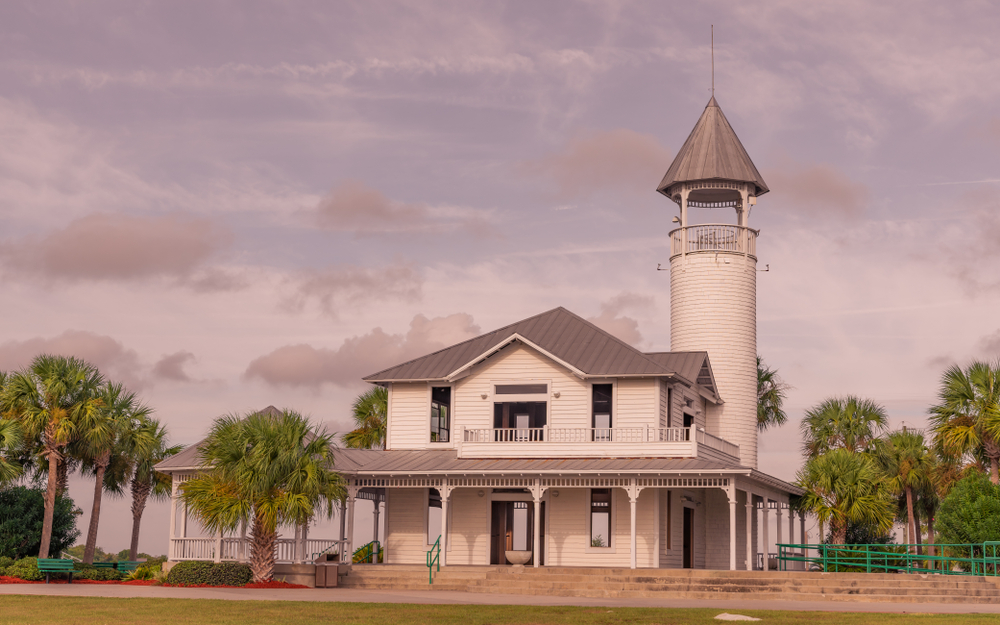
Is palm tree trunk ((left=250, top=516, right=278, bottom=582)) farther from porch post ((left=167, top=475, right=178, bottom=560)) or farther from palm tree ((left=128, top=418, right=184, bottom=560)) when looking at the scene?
palm tree ((left=128, top=418, right=184, bottom=560))

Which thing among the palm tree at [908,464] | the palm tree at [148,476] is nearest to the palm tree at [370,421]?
the palm tree at [148,476]

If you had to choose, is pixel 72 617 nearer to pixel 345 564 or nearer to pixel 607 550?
pixel 345 564

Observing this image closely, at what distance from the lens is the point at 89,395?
124ft

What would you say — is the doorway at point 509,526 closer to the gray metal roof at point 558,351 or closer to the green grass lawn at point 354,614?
the gray metal roof at point 558,351

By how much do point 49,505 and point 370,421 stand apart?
1306 cm

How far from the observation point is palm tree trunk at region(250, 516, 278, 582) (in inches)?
1162

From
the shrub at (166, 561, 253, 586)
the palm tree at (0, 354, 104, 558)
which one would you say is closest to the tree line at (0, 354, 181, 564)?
the palm tree at (0, 354, 104, 558)

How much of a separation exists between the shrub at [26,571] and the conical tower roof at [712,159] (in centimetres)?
2452

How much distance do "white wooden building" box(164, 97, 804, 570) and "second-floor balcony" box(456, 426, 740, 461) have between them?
0.04 meters

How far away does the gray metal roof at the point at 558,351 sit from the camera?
34844 millimetres

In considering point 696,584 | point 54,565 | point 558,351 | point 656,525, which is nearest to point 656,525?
point 656,525

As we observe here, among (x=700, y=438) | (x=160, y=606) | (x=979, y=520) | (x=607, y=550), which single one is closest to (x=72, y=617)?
(x=160, y=606)

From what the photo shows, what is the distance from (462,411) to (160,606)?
1511 centimetres

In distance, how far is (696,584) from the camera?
92.0ft
